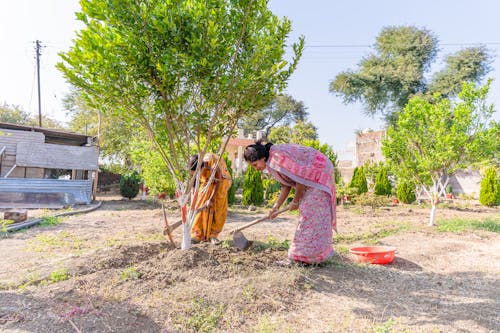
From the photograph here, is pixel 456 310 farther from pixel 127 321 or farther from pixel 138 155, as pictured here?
pixel 138 155

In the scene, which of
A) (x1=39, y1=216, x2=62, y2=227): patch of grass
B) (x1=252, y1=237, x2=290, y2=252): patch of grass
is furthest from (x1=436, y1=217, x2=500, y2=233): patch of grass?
(x1=39, y1=216, x2=62, y2=227): patch of grass

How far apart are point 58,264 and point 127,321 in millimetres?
1858

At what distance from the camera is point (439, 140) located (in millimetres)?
7516

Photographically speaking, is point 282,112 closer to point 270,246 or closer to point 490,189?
point 490,189

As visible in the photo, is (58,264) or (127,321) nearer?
(127,321)

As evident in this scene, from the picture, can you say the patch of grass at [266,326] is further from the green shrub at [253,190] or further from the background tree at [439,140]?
the green shrub at [253,190]

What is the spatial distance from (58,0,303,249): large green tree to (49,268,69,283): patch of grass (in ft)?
4.27

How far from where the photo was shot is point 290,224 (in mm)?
8195

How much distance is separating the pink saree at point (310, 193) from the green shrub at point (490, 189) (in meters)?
13.1

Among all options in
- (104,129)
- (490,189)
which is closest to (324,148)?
(490,189)

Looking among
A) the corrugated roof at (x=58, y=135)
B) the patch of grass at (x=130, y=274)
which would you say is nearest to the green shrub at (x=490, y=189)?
the patch of grass at (x=130, y=274)

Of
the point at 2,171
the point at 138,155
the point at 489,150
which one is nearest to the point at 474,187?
the point at 489,150

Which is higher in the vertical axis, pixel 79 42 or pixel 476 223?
pixel 79 42

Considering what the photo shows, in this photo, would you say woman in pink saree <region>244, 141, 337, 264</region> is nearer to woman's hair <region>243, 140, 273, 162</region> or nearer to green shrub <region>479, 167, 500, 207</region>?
woman's hair <region>243, 140, 273, 162</region>
